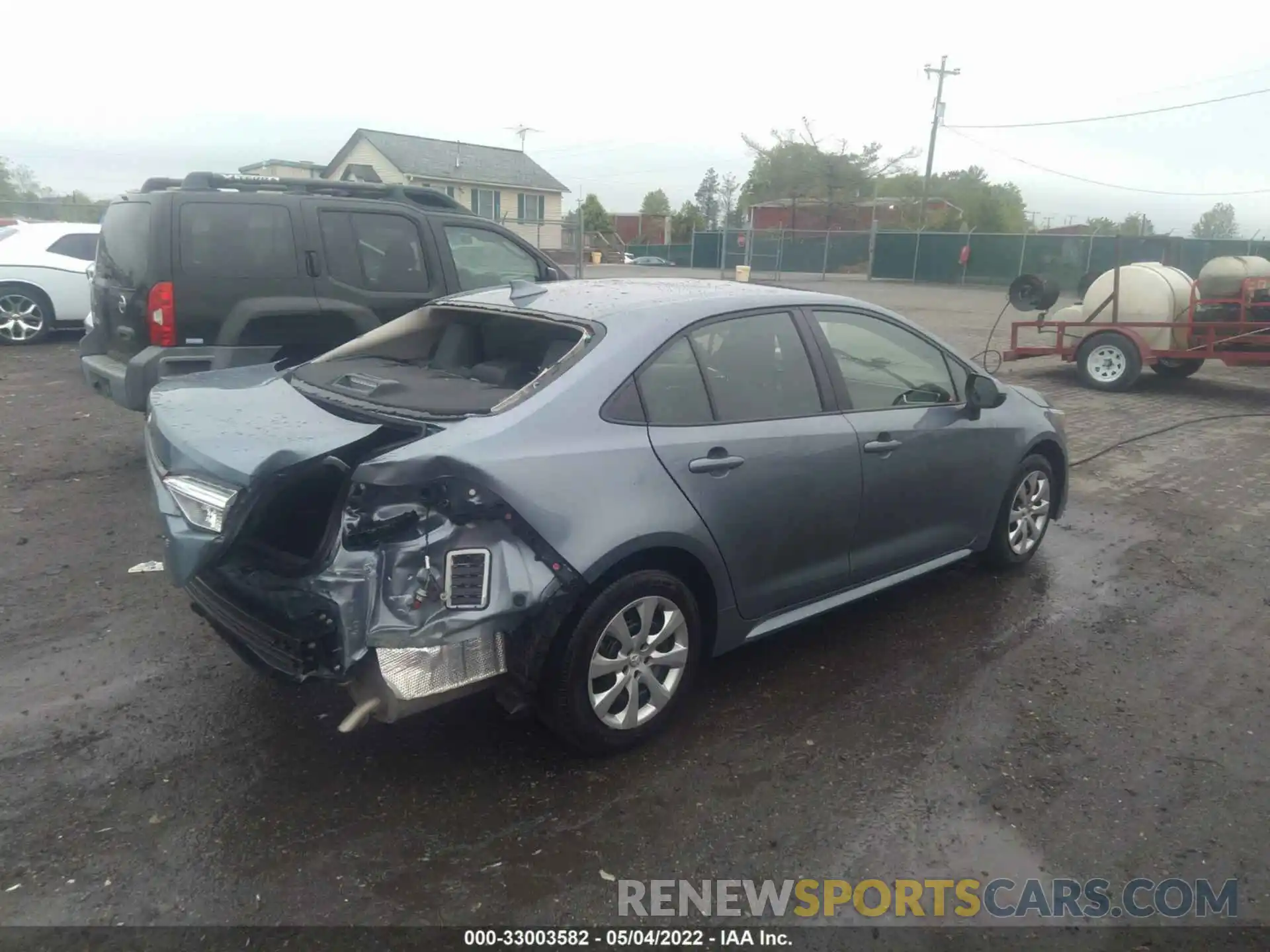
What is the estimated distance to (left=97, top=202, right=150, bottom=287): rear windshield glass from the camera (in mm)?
6246

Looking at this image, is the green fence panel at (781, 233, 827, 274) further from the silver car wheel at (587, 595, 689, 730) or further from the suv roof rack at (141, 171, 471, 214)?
the silver car wheel at (587, 595, 689, 730)

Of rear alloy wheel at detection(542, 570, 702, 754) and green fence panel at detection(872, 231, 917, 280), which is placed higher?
green fence panel at detection(872, 231, 917, 280)

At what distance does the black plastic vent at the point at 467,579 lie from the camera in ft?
9.43

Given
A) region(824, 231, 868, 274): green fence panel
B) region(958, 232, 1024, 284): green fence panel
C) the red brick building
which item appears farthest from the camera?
the red brick building

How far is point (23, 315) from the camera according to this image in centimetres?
1247

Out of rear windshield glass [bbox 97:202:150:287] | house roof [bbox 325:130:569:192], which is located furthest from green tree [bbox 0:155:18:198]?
rear windshield glass [bbox 97:202:150:287]

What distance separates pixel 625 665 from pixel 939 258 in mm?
37454

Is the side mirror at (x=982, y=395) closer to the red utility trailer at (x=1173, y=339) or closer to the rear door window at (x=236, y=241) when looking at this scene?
the rear door window at (x=236, y=241)

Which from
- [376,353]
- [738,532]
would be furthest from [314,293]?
[738,532]

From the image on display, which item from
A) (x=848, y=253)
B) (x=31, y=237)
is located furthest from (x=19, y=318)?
(x=848, y=253)

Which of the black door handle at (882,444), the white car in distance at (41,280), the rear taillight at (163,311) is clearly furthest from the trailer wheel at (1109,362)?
the white car in distance at (41,280)

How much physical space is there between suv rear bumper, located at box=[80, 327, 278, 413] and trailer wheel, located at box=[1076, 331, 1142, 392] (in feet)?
33.1

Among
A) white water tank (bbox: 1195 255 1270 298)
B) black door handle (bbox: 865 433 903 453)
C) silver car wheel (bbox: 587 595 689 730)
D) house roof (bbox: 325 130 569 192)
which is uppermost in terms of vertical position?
house roof (bbox: 325 130 569 192)

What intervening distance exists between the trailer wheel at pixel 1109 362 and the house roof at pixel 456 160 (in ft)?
103
